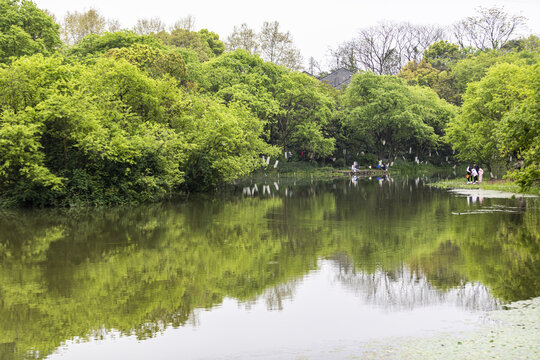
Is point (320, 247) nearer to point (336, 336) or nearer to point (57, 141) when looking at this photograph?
point (336, 336)

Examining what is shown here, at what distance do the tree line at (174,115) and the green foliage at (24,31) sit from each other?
103mm

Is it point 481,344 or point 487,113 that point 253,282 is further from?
point 487,113

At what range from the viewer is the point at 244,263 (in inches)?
592

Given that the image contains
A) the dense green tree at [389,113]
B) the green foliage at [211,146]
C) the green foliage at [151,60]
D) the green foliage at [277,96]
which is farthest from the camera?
the dense green tree at [389,113]

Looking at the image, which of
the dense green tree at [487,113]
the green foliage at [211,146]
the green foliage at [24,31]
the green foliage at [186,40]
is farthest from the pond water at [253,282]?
the green foliage at [186,40]

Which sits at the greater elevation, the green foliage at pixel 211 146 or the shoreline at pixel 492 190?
the green foliage at pixel 211 146

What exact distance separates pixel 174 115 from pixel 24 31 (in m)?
15.0

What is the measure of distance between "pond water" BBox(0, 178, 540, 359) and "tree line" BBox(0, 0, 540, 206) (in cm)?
352

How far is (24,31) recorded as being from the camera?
43188 mm

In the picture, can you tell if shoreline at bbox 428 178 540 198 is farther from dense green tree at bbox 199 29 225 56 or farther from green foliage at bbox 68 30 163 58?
dense green tree at bbox 199 29 225 56

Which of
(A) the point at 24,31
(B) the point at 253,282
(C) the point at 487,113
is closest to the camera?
(B) the point at 253,282

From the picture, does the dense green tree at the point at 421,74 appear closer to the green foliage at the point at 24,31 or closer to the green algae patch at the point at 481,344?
the green foliage at the point at 24,31

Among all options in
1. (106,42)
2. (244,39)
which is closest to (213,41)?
(244,39)

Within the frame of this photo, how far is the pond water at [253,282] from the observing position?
8945 millimetres
